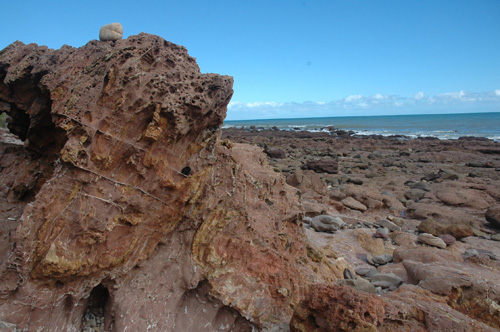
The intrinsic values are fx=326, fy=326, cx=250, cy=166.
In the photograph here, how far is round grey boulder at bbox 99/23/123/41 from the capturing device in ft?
11.9

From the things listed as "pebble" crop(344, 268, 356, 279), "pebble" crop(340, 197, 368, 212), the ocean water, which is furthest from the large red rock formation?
the ocean water

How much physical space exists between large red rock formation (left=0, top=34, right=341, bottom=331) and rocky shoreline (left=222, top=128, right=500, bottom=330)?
1769 millimetres

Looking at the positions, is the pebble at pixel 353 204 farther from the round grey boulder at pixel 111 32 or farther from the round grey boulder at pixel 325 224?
the round grey boulder at pixel 111 32

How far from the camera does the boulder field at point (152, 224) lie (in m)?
2.71

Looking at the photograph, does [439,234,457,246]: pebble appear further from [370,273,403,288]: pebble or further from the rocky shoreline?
[370,273,403,288]: pebble

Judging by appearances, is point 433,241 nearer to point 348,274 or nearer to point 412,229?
point 412,229

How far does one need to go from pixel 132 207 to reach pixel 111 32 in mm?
2029

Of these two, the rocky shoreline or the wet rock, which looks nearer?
the rocky shoreline

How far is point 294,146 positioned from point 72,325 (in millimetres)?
23985

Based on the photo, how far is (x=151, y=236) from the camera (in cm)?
322

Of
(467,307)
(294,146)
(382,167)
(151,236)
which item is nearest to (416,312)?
(467,307)

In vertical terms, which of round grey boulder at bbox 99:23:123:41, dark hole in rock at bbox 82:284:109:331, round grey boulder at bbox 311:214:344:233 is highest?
round grey boulder at bbox 99:23:123:41

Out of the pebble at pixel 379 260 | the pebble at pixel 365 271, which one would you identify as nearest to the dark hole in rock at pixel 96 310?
the pebble at pixel 365 271

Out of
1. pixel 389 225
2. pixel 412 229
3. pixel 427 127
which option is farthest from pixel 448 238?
pixel 427 127
